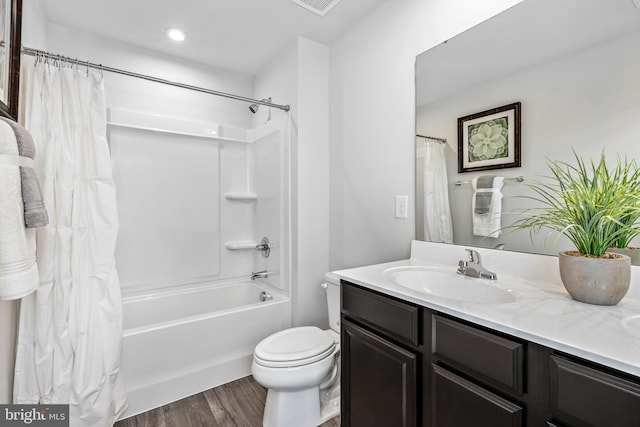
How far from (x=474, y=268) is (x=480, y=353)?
50cm

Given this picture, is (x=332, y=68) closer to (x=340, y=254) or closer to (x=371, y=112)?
(x=371, y=112)

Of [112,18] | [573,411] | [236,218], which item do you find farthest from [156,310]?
[573,411]

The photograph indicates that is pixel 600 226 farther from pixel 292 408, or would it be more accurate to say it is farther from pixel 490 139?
pixel 292 408

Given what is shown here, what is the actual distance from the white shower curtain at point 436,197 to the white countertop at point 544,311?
236 mm

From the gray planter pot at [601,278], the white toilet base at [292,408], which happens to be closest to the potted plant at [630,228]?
the gray planter pot at [601,278]

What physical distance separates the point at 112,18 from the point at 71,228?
1469 millimetres

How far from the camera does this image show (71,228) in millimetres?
1541

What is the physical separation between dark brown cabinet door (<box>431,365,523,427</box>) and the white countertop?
19 cm

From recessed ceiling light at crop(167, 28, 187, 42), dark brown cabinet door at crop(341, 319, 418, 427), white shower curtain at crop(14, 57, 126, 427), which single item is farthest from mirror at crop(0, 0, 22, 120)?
dark brown cabinet door at crop(341, 319, 418, 427)

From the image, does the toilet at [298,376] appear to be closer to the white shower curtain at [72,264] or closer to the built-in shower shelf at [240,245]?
the white shower curtain at [72,264]

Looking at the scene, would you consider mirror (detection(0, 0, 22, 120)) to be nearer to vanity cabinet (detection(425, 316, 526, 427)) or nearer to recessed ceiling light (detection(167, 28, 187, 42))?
recessed ceiling light (detection(167, 28, 187, 42))

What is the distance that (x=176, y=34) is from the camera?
219 centimetres

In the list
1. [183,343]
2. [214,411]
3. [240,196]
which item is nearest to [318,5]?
[240,196]

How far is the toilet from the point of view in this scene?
1.50m
